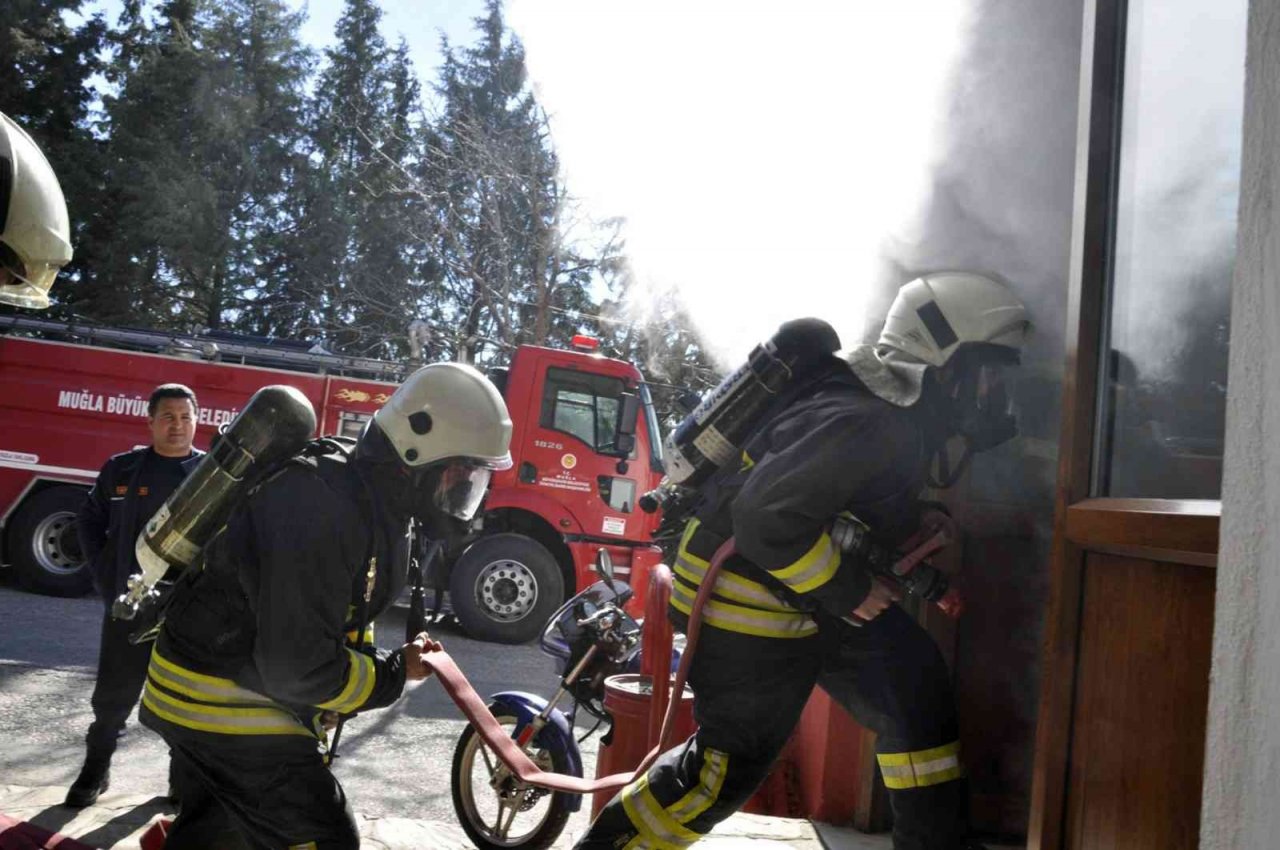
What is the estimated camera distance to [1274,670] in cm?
137

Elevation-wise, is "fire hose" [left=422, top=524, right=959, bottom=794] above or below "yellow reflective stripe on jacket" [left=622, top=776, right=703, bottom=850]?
above

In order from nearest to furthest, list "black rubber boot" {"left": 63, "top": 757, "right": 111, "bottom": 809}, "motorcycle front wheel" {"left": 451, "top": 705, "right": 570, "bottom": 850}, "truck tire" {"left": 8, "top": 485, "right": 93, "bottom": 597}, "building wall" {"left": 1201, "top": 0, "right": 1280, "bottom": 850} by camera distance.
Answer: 1. "building wall" {"left": 1201, "top": 0, "right": 1280, "bottom": 850}
2. "motorcycle front wheel" {"left": 451, "top": 705, "right": 570, "bottom": 850}
3. "black rubber boot" {"left": 63, "top": 757, "right": 111, "bottom": 809}
4. "truck tire" {"left": 8, "top": 485, "right": 93, "bottom": 597}

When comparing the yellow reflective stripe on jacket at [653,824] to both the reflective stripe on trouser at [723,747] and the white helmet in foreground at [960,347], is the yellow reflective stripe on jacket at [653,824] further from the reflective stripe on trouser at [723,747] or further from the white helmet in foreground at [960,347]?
the white helmet in foreground at [960,347]

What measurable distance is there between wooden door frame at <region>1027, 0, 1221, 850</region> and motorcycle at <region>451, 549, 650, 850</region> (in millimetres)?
1957

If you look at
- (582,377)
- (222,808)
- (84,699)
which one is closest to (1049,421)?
(222,808)

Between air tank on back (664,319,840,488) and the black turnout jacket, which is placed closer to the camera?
the black turnout jacket

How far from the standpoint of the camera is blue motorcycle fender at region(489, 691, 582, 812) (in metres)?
3.95

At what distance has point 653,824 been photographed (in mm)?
2605

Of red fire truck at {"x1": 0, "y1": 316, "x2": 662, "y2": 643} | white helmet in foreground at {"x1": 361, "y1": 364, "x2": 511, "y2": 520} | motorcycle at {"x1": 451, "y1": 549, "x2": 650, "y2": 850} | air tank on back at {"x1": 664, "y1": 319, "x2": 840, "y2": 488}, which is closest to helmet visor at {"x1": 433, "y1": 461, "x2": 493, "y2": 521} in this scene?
white helmet in foreground at {"x1": 361, "y1": 364, "x2": 511, "y2": 520}

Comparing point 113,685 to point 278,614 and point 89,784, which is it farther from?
point 278,614

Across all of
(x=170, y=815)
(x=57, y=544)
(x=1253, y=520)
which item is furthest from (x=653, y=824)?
(x=57, y=544)

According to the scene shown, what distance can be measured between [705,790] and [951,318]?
4.49 feet

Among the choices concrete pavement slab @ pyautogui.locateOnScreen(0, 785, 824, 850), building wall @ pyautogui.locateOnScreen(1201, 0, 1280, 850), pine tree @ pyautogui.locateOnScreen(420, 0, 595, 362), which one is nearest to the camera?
building wall @ pyautogui.locateOnScreen(1201, 0, 1280, 850)

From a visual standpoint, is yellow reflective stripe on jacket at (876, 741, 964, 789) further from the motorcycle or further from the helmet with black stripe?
the motorcycle
